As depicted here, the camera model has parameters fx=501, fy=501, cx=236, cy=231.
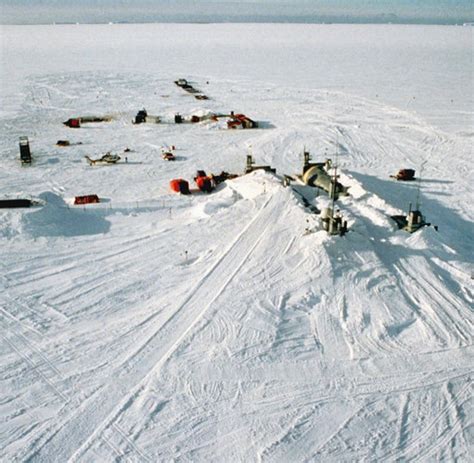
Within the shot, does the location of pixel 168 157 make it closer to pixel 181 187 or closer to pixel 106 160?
pixel 106 160

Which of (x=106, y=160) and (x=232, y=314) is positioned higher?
(x=232, y=314)

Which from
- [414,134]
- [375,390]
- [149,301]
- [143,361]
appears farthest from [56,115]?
[375,390]

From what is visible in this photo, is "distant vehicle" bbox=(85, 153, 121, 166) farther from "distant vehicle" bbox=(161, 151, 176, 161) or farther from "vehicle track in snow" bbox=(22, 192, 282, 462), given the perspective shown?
"vehicle track in snow" bbox=(22, 192, 282, 462)

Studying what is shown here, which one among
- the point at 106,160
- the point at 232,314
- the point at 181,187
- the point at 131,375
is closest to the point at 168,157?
the point at 106,160

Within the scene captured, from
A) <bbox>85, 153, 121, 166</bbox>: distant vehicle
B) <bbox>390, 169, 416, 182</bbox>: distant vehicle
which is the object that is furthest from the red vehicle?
<bbox>390, 169, 416, 182</bbox>: distant vehicle

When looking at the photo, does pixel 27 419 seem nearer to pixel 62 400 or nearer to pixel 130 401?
pixel 62 400
